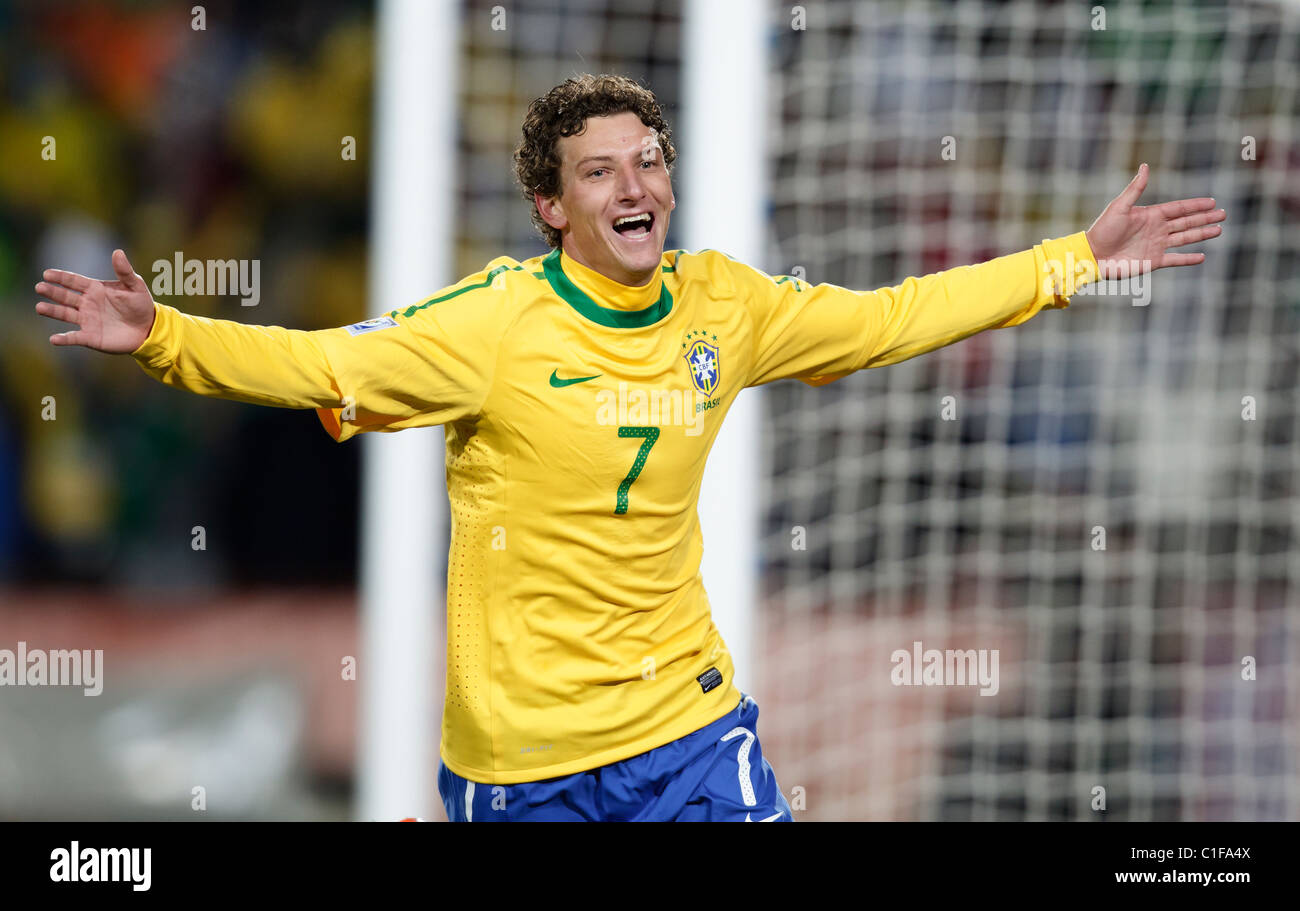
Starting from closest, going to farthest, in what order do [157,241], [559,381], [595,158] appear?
[559,381] < [595,158] < [157,241]

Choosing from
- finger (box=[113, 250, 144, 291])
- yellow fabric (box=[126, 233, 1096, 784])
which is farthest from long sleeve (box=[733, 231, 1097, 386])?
finger (box=[113, 250, 144, 291])

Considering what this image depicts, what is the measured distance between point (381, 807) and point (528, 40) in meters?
2.15

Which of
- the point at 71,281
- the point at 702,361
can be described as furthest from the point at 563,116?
the point at 71,281

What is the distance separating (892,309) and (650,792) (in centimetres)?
108

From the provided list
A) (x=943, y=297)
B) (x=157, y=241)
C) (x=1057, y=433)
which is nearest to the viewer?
(x=943, y=297)

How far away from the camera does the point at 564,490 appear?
8.41 feet

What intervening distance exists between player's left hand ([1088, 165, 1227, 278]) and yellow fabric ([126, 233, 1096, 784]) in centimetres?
81

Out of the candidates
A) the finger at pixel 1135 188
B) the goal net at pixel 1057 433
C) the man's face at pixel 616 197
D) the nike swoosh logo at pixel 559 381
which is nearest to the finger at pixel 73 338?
the nike swoosh logo at pixel 559 381

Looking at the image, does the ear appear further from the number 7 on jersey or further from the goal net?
the goal net

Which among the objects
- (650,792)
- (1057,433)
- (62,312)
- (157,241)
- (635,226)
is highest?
(157,241)

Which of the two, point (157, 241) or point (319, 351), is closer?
point (319, 351)

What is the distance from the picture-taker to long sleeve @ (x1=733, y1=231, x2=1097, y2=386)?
2840 millimetres

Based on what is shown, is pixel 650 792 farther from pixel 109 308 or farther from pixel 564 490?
pixel 109 308

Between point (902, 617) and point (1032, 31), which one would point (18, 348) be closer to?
point (902, 617)
